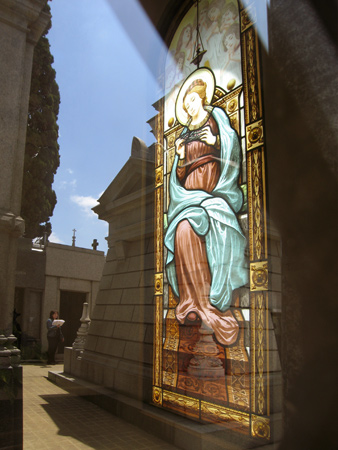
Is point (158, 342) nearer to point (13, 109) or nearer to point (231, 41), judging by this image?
point (13, 109)

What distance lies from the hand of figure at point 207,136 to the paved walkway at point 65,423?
1.97m

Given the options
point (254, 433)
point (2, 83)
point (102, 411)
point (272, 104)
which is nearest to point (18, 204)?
point (2, 83)

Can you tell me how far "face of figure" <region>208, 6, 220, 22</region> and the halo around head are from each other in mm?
394

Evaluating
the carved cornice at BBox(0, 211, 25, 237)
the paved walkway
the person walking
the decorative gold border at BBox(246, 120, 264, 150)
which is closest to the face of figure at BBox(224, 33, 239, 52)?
the decorative gold border at BBox(246, 120, 264, 150)

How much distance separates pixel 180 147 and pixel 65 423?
88.3 inches

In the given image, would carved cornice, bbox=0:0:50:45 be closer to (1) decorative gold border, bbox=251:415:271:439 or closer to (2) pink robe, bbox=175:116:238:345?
(2) pink robe, bbox=175:116:238:345

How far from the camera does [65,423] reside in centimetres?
218

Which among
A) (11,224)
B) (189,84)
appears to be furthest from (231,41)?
(11,224)

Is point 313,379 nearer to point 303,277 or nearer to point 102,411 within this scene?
point 303,277

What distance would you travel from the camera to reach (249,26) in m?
2.82

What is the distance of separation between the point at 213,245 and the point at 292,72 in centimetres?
131

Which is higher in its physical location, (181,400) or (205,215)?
(205,215)

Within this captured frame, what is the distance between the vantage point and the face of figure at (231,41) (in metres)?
2.94

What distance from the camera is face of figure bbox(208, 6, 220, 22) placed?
10.2 ft
